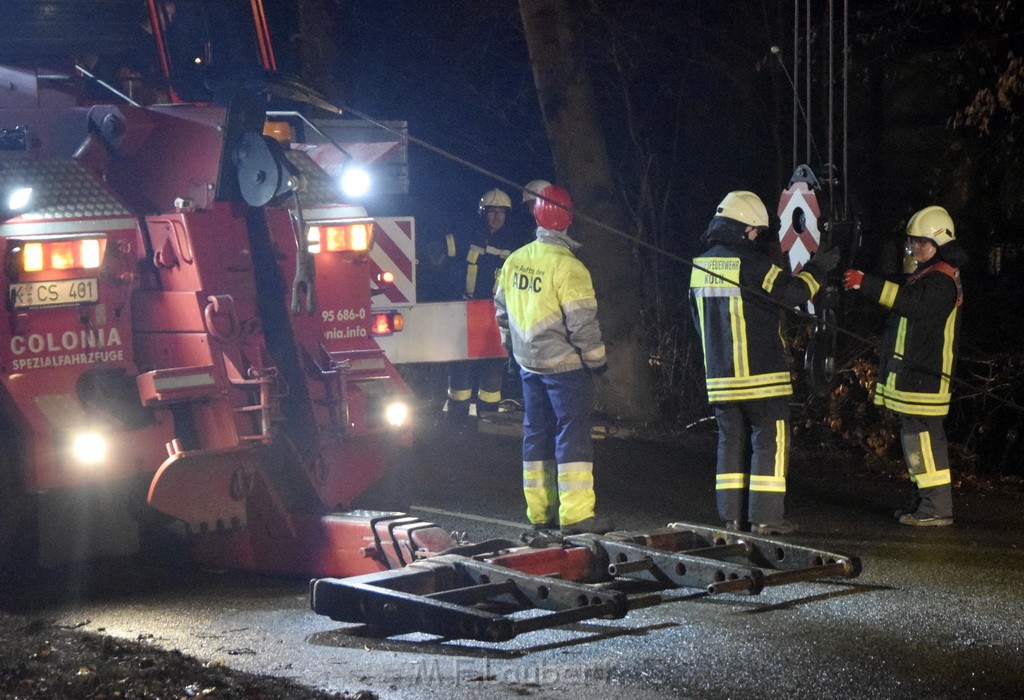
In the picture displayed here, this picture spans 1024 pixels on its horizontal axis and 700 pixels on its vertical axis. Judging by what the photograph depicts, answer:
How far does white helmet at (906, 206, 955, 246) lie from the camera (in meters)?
7.66

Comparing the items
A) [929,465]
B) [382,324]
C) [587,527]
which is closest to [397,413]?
[587,527]

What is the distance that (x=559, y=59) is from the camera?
36.7 feet

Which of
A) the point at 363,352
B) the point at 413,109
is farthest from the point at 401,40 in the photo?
the point at 363,352

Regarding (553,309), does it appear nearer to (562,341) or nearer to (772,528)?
(562,341)

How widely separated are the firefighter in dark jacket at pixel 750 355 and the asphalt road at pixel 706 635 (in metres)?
0.36

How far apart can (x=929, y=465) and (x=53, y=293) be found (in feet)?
15.1

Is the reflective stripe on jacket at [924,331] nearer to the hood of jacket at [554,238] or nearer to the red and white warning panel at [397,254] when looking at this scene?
the hood of jacket at [554,238]

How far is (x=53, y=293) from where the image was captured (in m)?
6.16

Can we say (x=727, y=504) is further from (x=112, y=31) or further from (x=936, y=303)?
(x=112, y=31)

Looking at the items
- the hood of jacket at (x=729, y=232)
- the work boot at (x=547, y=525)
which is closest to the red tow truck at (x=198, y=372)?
the work boot at (x=547, y=525)

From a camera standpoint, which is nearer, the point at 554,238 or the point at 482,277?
the point at 554,238

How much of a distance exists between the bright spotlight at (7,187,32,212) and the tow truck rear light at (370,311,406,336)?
308 cm

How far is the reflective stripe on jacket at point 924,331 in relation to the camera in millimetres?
7652

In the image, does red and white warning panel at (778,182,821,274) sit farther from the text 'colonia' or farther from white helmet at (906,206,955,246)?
the text 'colonia'
